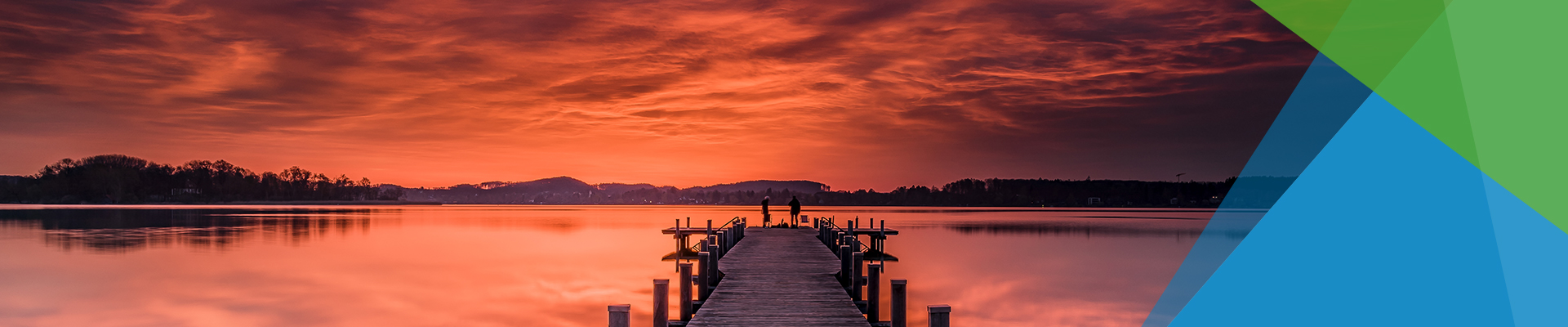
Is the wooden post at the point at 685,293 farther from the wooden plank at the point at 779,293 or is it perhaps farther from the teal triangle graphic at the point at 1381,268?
the teal triangle graphic at the point at 1381,268

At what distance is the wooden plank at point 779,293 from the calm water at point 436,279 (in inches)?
128

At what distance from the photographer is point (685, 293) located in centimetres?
1427

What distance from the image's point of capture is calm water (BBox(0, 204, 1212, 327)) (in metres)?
21.8

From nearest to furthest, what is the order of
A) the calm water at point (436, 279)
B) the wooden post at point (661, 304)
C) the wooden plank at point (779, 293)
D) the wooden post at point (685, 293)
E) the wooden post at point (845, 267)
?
the wooden post at point (661, 304)
the wooden plank at point (779, 293)
the wooden post at point (685, 293)
the wooden post at point (845, 267)
the calm water at point (436, 279)

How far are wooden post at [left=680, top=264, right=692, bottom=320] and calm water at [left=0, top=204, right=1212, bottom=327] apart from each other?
21.2 feet

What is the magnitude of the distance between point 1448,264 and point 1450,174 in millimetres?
49236

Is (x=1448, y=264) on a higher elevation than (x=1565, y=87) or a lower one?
lower

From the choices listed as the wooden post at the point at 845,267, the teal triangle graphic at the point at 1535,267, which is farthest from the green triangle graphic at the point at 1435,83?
the wooden post at the point at 845,267

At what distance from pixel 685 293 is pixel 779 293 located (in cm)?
196

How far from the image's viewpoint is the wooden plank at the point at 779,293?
42.8 ft

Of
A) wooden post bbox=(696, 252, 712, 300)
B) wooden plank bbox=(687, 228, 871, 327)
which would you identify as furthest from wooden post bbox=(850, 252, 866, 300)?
wooden post bbox=(696, 252, 712, 300)

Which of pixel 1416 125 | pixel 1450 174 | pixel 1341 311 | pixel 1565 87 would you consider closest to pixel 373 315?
pixel 1341 311

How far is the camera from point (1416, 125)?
63.5 m

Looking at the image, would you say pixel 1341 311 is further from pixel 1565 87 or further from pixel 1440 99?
pixel 1440 99
